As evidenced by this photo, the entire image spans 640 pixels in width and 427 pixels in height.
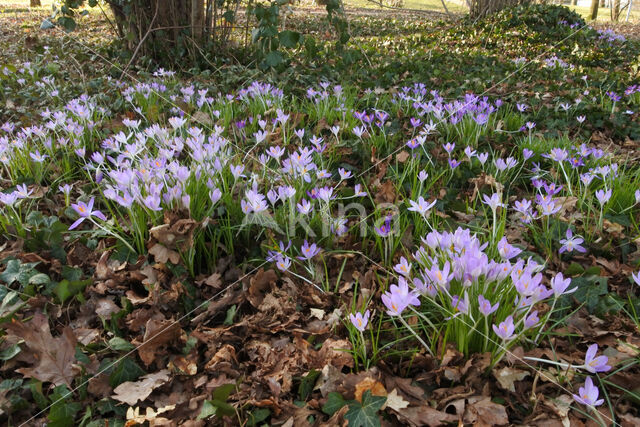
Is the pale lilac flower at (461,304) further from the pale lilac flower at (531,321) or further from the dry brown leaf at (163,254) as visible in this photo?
the dry brown leaf at (163,254)

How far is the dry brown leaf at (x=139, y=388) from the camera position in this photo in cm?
125

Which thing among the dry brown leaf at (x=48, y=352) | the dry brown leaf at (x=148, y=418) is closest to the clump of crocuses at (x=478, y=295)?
the dry brown leaf at (x=148, y=418)

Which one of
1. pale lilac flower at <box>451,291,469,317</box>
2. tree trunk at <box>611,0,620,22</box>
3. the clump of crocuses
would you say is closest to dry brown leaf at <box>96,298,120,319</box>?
the clump of crocuses

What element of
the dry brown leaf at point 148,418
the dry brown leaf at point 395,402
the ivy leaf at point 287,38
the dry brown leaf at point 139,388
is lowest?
the dry brown leaf at point 148,418

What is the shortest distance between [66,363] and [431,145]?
7.60 feet

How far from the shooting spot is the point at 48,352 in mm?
1370

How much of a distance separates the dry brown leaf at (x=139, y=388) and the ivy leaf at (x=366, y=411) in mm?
588

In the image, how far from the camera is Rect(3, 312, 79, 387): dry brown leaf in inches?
51.7

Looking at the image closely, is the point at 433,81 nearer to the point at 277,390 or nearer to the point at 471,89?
the point at 471,89

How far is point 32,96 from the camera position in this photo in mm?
4031

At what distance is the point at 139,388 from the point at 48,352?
34 centimetres

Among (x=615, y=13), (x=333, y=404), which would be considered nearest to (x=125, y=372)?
(x=333, y=404)

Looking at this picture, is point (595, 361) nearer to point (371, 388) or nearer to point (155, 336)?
point (371, 388)

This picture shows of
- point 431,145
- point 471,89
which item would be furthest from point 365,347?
point 471,89
